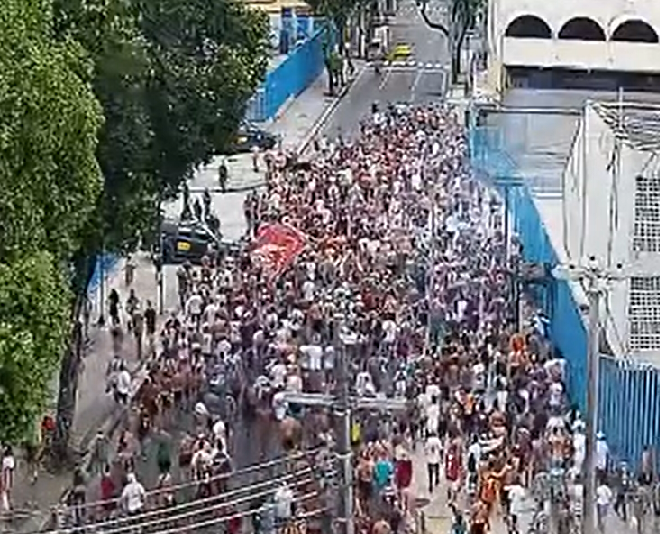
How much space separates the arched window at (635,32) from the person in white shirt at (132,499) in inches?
1241

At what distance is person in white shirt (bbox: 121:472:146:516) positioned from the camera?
19.8m

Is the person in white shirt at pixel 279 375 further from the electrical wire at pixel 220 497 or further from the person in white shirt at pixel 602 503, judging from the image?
the person in white shirt at pixel 602 503

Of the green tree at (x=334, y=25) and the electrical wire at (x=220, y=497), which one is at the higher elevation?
the green tree at (x=334, y=25)

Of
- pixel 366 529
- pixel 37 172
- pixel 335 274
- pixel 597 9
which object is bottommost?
pixel 366 529

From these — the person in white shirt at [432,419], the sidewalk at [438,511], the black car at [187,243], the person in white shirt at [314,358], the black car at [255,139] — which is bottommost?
the sidewalk at [438,511]

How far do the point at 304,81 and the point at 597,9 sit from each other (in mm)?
9702

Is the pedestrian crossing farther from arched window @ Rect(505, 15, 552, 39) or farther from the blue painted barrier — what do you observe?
the blue painted barrier

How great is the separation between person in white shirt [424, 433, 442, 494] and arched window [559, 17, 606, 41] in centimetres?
2946

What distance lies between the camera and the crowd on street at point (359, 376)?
20.1 metres

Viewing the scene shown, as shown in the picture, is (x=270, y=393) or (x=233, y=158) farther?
(x=233, y=158)

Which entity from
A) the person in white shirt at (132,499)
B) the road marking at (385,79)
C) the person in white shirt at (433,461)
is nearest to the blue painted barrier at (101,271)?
the person in white shirt at (433,461)

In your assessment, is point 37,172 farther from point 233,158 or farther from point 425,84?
point 425,84

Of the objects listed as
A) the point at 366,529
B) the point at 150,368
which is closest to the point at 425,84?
the point at 150,368

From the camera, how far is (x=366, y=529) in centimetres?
1919
